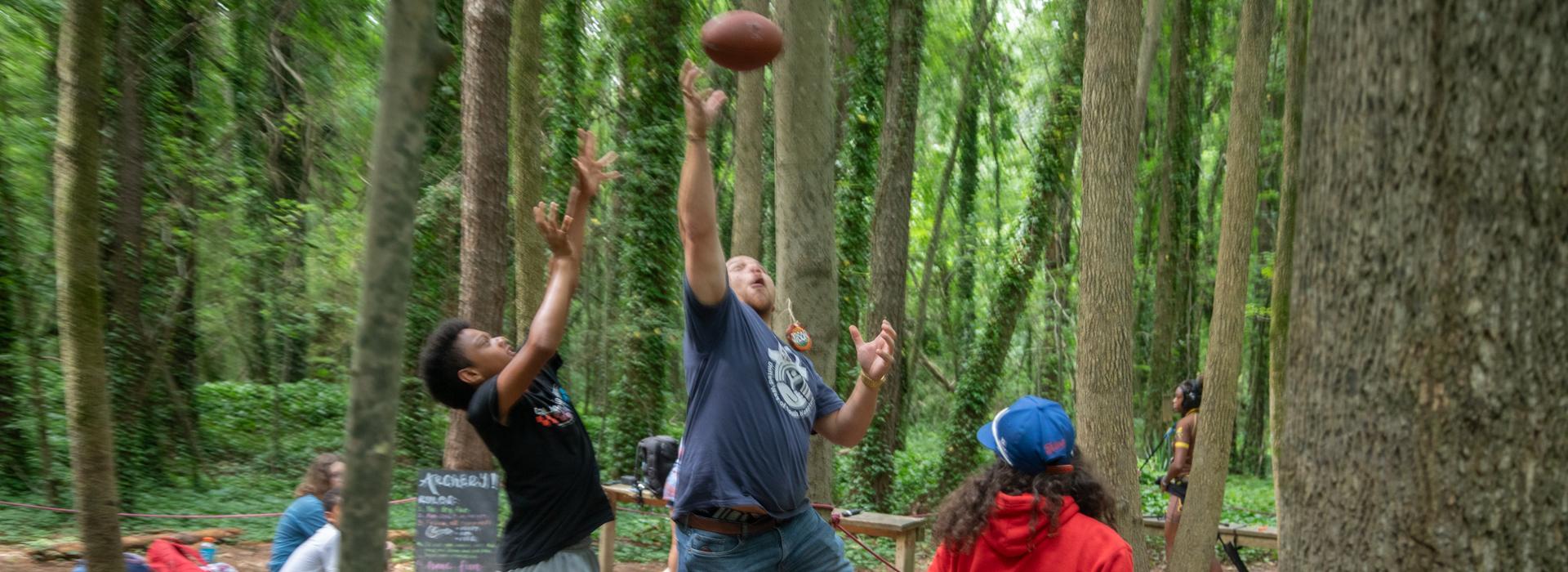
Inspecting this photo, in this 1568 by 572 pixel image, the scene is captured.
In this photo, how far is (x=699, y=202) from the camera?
3182mm

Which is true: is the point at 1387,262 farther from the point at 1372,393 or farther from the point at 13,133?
A: the point at 13,133

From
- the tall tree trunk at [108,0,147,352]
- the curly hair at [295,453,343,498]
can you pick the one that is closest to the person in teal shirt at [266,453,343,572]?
the curly hair at [295,453,343,498]

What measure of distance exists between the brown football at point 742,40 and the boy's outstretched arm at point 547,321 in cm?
103

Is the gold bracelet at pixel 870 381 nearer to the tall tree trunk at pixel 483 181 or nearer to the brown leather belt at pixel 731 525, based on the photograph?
the brown leather belt at pixel 731 525

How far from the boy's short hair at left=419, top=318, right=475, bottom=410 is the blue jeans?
0.84m

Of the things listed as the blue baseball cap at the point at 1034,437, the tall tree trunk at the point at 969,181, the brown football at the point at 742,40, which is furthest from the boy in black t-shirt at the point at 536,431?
the tall tree trunk at the point at 969,181

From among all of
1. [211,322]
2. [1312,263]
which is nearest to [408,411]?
[211,322]

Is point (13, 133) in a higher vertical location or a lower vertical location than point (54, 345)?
higher

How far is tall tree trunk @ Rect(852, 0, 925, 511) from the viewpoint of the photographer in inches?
556

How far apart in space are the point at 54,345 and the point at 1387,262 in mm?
13382

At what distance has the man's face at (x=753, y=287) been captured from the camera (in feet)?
12.3

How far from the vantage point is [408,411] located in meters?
15.3

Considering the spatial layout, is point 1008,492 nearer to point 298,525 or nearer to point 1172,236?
point 298,525

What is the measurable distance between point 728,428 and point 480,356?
0.89 m
